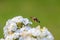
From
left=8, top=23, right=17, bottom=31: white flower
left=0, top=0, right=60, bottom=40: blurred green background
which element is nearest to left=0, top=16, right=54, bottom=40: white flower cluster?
left=8, top=23, right=17, bottom=31: white flower

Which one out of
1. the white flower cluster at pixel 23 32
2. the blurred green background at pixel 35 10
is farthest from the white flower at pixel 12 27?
the blurred green background at pixel 35 10

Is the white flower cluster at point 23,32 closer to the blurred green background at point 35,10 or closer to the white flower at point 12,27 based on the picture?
the white flower at point 12,27

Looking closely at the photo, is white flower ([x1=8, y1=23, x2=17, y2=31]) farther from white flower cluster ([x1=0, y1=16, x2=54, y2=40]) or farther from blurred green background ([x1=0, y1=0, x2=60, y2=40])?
blurred green background ([x1=0, y1=0, x2=60, y2=40])

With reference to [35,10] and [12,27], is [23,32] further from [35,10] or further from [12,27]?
[35,10]

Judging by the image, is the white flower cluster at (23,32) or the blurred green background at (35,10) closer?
the white flower cluster at (23,32)

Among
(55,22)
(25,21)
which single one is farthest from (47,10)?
(25,21)

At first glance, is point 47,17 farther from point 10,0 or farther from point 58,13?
point 10,0
